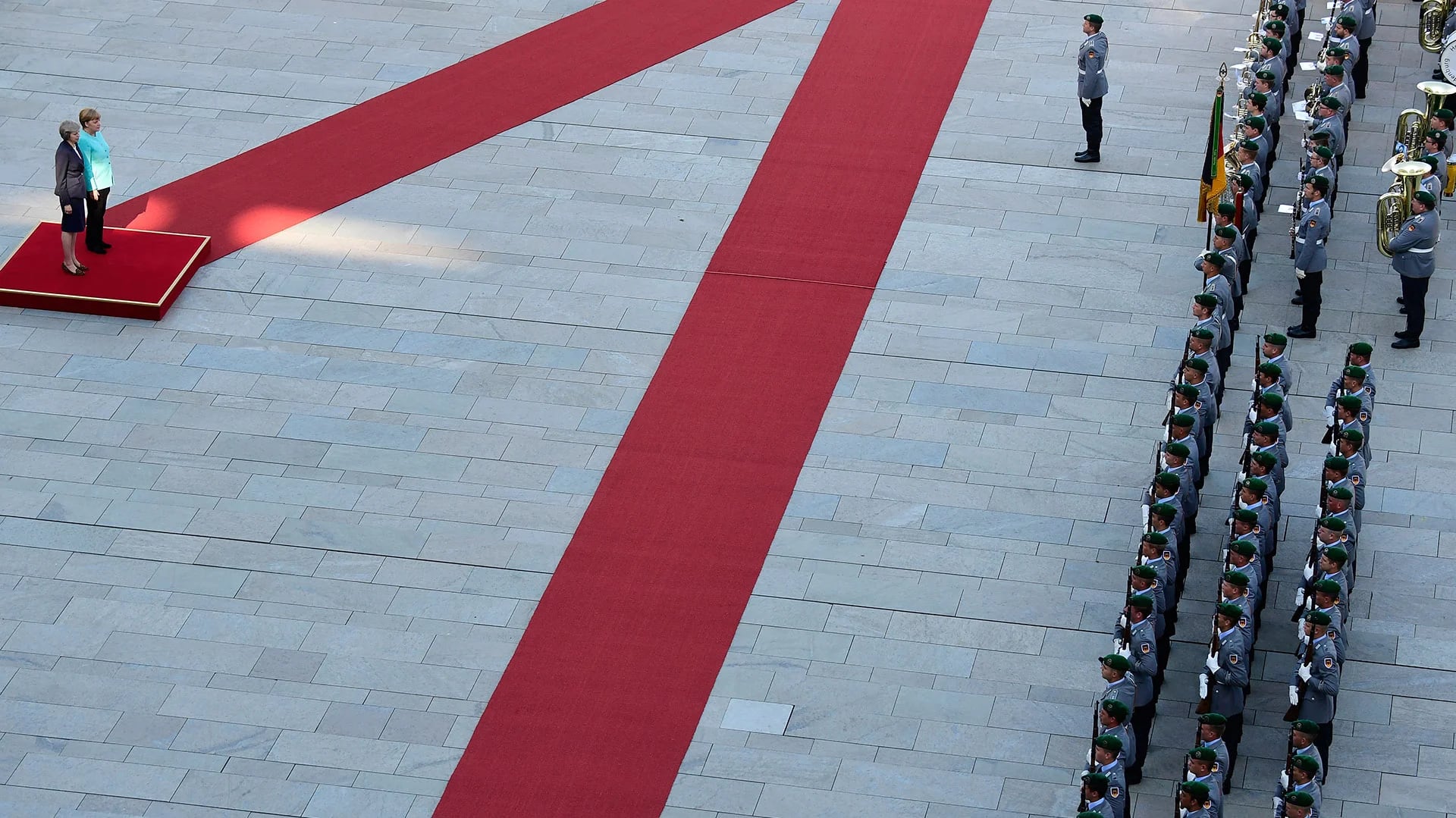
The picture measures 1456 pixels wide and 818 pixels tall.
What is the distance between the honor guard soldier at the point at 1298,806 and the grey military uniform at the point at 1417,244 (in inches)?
228

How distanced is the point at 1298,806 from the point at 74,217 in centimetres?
1023

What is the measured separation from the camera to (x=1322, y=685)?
11.0m

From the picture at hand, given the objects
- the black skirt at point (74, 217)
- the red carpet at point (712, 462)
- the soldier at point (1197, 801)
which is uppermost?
the black skirt at point (74, 217)

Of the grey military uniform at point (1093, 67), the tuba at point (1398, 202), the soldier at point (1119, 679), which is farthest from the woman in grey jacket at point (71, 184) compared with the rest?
the tuba at point (1398, 202)

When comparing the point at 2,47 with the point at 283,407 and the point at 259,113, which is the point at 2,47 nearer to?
the point at 259,113

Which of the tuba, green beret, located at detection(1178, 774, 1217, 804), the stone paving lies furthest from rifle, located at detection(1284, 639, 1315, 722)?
the tuba

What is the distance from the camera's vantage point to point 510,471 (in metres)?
13.8

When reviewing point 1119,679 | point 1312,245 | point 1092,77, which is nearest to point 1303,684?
A: point 1119,679

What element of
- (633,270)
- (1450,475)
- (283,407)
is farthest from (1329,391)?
(283,407)

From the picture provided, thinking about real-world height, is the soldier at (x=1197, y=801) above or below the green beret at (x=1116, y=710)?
below

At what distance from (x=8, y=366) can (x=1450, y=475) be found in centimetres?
1053

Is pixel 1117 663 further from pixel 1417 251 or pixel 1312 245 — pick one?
pixel 1417 251

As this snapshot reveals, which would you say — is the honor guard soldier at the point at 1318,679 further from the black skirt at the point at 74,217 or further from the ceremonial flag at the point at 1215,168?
the black skirt at the point at 74,217

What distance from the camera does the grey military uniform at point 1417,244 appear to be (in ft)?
47.0
